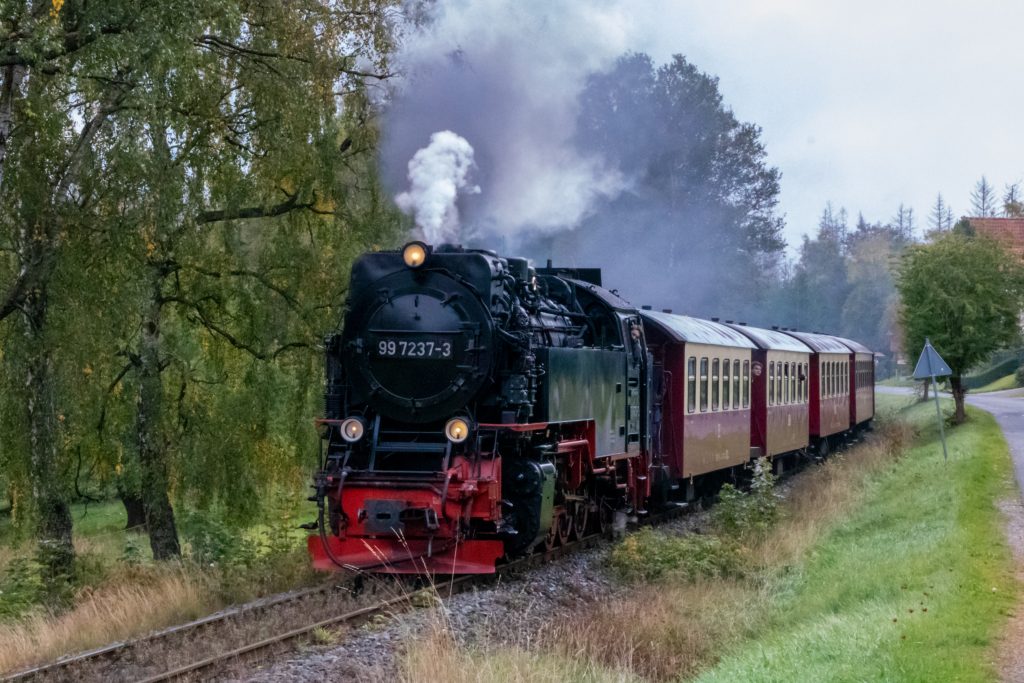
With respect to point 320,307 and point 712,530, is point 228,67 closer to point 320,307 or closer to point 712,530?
point 320,307

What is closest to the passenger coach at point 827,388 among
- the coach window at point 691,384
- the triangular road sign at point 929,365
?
the triangular road sign at point 929,365

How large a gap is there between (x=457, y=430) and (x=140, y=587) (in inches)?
162

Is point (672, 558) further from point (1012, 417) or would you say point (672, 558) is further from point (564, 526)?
point (1012, 417)

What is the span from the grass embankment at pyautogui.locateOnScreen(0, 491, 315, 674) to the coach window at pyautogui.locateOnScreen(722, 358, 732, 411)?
6.65 m

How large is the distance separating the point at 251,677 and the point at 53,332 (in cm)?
607

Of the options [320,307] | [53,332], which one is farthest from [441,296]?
[320,307]

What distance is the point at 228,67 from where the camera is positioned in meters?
14.7

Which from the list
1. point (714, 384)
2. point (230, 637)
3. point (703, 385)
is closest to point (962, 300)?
point (714, 384)

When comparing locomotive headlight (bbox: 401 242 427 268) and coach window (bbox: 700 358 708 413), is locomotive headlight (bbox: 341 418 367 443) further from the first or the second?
coach window (bbox: 700 358 708 413)

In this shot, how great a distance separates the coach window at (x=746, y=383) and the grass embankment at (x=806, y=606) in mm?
2473

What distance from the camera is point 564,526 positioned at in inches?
507

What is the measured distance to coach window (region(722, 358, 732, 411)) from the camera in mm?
17734

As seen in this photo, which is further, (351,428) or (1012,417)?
(1012,417)

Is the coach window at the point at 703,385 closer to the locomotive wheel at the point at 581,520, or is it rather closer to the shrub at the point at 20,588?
the locomotive wheel at the point at 581,520
